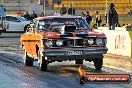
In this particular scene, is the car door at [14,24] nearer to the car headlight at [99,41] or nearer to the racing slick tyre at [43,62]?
the racing slick tyre at [43,62]

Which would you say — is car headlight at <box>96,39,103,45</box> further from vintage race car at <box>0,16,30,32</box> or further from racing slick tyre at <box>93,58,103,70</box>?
vintage race car at <box>0,16,30,32</box>

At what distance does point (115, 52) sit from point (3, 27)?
63.1ft

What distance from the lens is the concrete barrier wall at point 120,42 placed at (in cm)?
1903

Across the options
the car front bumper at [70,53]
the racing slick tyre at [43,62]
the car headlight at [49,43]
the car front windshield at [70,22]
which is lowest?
the racing slick tyre at [43,62]

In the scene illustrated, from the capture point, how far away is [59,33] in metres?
13.5

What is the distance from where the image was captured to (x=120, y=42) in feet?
65.2

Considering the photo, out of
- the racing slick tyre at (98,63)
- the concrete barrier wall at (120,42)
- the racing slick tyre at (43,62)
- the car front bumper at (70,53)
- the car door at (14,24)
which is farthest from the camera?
the car door at (14,24)

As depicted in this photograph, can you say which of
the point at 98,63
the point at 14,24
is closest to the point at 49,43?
the point at 98,63

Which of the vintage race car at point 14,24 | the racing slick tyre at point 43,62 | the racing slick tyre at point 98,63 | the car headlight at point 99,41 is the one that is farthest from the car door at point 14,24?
the car headlight at point 99,41

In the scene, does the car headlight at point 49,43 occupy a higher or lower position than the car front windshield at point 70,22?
lower

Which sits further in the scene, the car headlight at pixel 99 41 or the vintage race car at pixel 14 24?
the vintage race car at pixel 14 24

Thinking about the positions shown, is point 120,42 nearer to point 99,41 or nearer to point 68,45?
point 99,41

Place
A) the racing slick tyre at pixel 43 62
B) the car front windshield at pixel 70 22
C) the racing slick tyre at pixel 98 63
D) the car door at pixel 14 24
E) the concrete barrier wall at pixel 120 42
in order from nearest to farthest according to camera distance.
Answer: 1. the racing slick tyre at pixel 43 62
2. the racing slick tyre at pixel 98 63
3. the car front windshield at pixel 70 22
4. the concrete barrier wall at pixel 120 42
5. the car door at pixel 14 24

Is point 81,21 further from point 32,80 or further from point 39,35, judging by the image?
point 32,80
